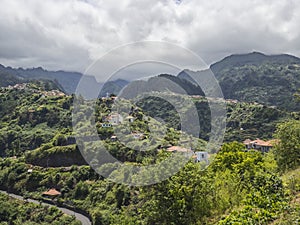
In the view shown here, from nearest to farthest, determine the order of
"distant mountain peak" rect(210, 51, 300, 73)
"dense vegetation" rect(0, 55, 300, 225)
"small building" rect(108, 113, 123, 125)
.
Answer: "dense vegetation" rect(0, 55, 300, 225)
"small building" rect(108, 113, 123, 125)
"distant mountain peak" rect(210, 51, 300, 73)

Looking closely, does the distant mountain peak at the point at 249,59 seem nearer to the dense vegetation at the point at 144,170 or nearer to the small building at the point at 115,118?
the dense vegetation at the point at 144,170

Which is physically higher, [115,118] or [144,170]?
[115,118]

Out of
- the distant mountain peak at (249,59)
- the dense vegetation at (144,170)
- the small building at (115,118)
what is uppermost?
the distant mountain peak at (249,59)

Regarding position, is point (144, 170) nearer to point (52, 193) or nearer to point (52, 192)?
point (52, 193)

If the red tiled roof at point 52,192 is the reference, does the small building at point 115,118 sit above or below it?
above

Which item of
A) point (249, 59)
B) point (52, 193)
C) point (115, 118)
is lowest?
point (52, 193)

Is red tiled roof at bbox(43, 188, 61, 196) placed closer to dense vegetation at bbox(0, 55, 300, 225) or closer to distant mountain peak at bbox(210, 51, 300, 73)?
dense vegetation at bbox(0, 55, 300, 225)

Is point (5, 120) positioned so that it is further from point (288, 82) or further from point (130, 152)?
point (288, 82)

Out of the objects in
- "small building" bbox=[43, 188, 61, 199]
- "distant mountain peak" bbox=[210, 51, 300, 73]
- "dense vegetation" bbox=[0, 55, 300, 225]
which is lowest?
"small building" bbox=[43, 188, 61, 199]

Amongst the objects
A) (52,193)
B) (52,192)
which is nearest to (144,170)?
(52,193)

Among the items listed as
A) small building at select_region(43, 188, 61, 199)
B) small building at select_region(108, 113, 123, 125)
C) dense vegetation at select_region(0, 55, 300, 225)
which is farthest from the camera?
small building at select_region(43, 188, 61, 199)

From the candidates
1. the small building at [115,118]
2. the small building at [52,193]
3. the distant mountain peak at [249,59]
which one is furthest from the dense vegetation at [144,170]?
the distant mountain peak at [249,59]

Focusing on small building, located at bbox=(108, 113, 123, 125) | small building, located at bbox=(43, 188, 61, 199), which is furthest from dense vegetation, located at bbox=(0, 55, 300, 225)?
small building, located at bbox=(108, 113, 123, 125)
